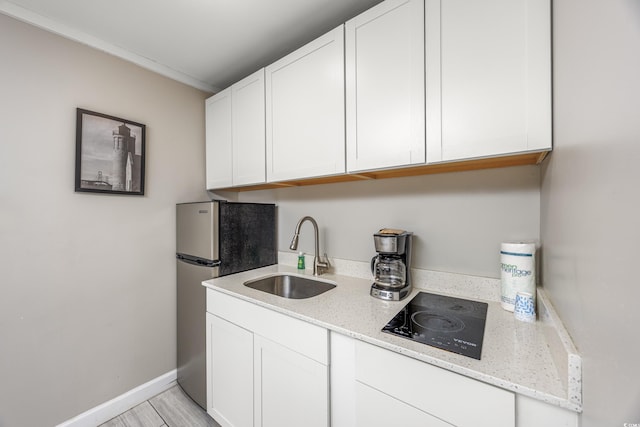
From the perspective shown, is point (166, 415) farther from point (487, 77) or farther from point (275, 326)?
point (487, 77)

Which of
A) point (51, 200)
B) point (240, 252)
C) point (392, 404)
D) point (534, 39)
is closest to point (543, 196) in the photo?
point (534, 39)

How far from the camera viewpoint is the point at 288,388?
3.67 ft

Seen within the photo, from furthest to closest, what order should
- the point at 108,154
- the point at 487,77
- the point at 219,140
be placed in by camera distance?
the point at 219,140 < the point at 108,154 < the point at 487,77

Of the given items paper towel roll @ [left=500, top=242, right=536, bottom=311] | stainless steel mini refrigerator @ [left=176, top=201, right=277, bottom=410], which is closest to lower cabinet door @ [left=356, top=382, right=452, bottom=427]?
paper towel roll @ [left=500, top=242, right=536, bottom=311]

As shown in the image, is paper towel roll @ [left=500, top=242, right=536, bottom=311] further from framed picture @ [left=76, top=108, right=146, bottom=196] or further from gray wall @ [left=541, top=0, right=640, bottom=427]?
framed picture @ [left=76, top=108, right=146, bottom=196]

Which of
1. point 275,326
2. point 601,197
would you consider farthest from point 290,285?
point 601,197

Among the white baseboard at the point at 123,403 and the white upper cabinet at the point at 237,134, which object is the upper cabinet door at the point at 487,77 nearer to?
the white upper cabinet at the point at 237,134

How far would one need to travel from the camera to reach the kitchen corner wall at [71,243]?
1.31m

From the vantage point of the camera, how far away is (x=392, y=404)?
2.72ft

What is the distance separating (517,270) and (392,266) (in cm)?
51

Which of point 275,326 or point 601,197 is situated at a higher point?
point 601,197

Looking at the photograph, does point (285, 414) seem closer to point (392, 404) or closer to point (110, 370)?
point (392, 404)

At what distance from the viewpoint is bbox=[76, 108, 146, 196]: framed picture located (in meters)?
1.51

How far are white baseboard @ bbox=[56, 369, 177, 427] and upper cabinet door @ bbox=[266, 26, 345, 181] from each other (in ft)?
5.69
